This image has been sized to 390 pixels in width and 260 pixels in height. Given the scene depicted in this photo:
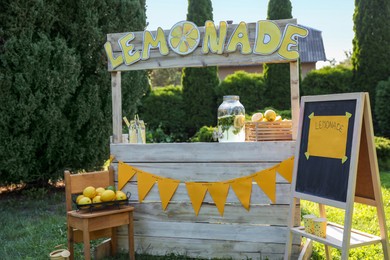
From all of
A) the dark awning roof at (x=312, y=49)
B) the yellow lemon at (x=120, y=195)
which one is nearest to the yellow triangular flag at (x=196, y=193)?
the yellow lemon at (x=120, y=195)

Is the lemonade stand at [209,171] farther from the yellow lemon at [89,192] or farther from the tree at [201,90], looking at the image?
the tree at [201,90]

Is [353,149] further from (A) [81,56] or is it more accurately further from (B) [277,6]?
(B) [277,6]

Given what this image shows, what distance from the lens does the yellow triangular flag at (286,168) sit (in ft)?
12.3

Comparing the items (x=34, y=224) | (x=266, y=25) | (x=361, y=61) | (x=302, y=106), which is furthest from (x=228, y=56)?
(x=361, y=61)

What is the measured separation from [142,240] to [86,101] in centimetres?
314

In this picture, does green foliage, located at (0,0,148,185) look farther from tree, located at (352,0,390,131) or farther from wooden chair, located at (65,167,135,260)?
tree, located at (352,0,390,131)

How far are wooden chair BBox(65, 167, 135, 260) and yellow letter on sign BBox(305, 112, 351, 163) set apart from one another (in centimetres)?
169

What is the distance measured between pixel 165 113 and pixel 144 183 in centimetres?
871

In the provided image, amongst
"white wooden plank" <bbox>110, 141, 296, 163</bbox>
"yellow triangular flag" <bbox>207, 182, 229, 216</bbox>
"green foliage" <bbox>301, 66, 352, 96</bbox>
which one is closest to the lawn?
"yellow triangular flag" <bbox>207, 182, 229, 216</bbox>

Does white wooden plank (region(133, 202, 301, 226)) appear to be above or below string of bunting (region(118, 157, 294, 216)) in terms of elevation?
below

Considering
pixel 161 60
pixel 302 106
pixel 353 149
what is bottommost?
pixel 353 149

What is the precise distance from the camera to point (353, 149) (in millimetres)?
2990

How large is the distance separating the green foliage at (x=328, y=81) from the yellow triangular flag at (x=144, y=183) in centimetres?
885

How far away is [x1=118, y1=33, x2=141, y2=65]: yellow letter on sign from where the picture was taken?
4.24 m
